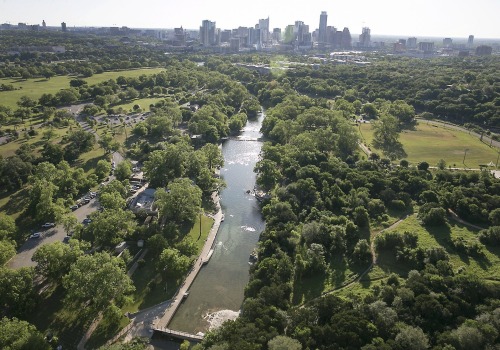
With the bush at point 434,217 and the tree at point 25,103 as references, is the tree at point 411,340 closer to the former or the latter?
the bush at point 434,217

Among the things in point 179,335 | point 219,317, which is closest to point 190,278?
point 219,317

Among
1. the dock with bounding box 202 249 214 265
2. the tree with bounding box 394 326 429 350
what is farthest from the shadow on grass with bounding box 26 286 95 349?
the tree with bounding box 394 326 429 350

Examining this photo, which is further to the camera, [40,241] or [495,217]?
[495,217]

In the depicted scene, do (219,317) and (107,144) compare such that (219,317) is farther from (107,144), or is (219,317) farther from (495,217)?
(107,144)

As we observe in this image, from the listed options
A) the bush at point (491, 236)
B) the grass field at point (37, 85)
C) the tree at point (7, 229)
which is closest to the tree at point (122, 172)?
the tree at point (7, 229)

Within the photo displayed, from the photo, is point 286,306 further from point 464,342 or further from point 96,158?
point 96,158

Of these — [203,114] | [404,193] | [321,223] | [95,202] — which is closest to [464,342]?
[321,223]
